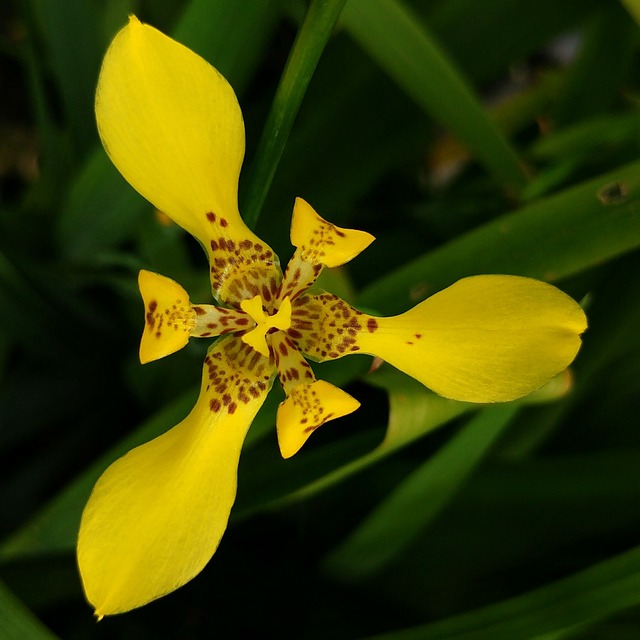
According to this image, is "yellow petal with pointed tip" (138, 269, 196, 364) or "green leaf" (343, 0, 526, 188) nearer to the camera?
"yellow petal with pointed tip" (138, 269, 196, 364)

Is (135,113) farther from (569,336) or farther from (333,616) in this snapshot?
(333,616)

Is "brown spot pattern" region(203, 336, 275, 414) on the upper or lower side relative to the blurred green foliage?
lower

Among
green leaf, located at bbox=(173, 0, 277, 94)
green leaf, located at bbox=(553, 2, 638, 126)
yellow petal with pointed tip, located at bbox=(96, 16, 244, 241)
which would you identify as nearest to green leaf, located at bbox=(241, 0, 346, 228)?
yellow petal with pointed tip, located at bbox=(96, 16, 244, 241)

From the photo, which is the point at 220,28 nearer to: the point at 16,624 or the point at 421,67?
the point at 421,67

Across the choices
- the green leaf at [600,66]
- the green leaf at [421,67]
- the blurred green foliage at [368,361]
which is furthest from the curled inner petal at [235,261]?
the green leaf at [600,66]

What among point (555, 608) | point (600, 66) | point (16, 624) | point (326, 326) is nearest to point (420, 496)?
point (555, 608)

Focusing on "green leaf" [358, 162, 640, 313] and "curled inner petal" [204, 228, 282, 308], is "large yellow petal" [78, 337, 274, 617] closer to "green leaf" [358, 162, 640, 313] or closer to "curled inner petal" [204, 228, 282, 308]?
"curled inner petal" [204, 228, 282, 308]
